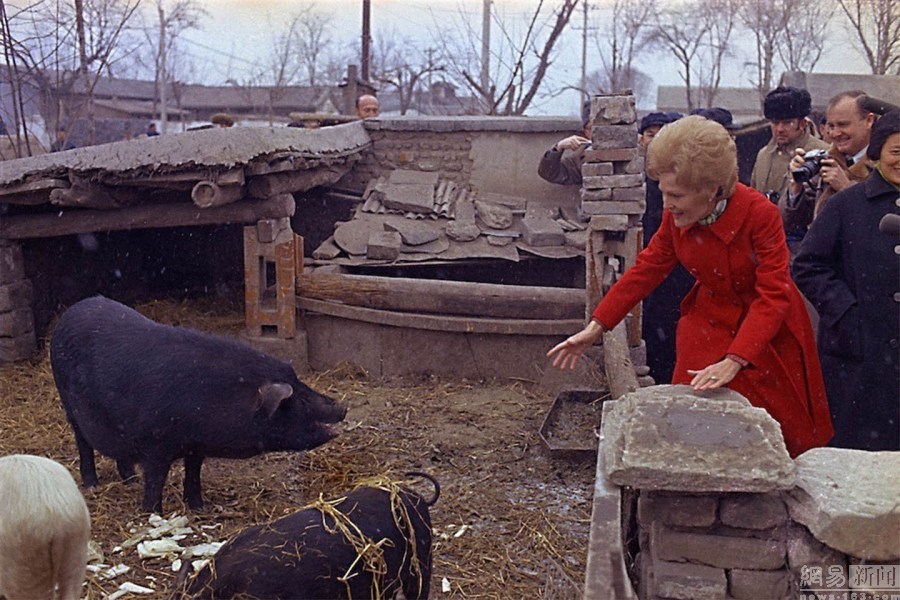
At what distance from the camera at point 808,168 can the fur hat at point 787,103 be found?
1.52 metres

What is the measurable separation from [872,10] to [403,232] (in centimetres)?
976

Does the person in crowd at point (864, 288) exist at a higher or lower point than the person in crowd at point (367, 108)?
lower

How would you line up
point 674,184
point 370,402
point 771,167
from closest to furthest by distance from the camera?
point 674,184, point 771,167, point 370,402

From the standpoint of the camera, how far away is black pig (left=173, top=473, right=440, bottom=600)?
3.21 meters

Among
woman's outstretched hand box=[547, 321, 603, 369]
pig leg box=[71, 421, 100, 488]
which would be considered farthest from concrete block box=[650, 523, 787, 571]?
pig leg box=[71, 421, 100, 488]

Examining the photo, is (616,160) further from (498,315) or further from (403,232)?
(403,232)

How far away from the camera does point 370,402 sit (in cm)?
738

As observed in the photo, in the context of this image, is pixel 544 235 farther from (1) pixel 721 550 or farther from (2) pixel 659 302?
(1) pixel 721 550

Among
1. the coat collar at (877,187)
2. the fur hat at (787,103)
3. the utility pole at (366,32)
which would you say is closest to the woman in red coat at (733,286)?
the coat collar at (877,187)

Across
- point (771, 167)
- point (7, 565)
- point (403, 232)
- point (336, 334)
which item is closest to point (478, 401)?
point (336, 334)

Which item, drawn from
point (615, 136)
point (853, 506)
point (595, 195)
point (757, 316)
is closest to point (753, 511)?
point (853, 506)

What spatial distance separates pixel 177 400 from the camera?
4902 millimetres

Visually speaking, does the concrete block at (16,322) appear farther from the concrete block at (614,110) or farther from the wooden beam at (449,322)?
the concrete block at (614,110)

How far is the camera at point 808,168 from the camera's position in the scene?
4648 millimetres
